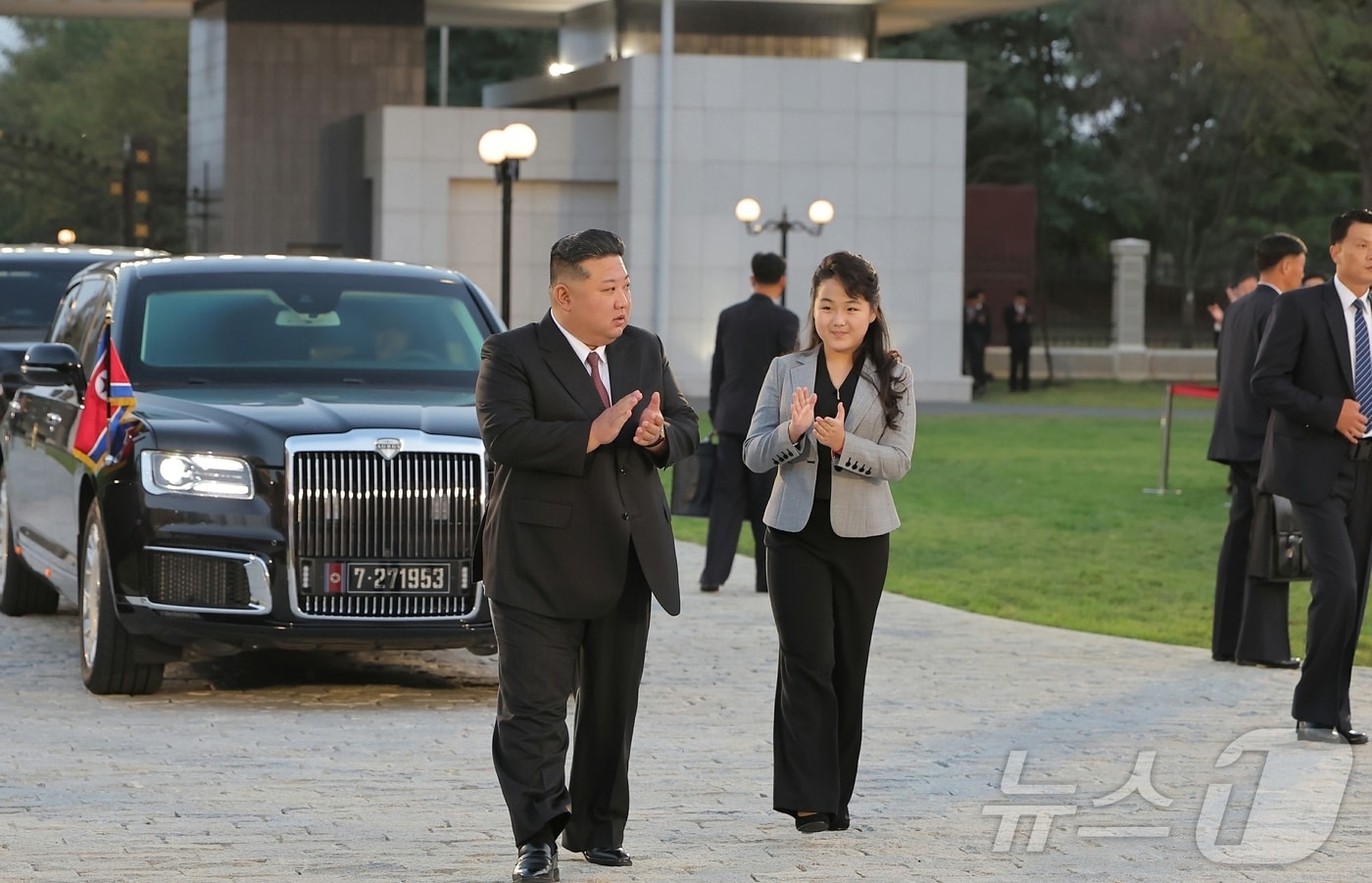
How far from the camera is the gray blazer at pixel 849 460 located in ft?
23.7

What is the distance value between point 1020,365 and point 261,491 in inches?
1593

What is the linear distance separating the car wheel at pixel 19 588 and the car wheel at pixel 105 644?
2943 millimetres

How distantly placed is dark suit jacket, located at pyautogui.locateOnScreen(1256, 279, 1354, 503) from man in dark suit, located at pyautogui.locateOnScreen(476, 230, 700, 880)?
11.2 feet

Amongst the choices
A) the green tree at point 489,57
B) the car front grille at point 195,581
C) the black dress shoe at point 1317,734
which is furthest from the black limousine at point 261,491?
the green tree at point 489,57

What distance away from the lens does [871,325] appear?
745 centimetres

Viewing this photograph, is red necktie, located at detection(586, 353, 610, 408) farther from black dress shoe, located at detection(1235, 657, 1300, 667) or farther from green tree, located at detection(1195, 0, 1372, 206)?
green tree, located at detection(1195, 0, 1372, 206)

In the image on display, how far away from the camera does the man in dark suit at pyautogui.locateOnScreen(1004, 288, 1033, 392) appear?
48000 millimetres

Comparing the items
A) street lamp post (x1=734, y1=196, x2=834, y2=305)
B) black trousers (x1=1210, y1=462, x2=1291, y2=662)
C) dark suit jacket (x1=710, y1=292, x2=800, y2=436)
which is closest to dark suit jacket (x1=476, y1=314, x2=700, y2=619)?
black trousers (x1=1210, y1=462, x2=1291, y2=662)

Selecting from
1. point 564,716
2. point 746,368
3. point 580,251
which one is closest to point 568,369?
point 580,251

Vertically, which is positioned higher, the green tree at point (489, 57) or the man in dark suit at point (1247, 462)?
the green tree at point (489, 57)

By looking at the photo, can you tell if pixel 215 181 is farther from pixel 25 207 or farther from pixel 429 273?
pixel 429 273

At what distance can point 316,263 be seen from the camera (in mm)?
11812

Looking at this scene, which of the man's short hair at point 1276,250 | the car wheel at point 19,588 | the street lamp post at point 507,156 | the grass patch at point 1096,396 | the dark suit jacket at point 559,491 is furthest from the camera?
the grass patch at point 1096,396

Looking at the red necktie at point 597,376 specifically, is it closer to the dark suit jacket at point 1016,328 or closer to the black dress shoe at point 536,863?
the black dress shoe at point 536,863
